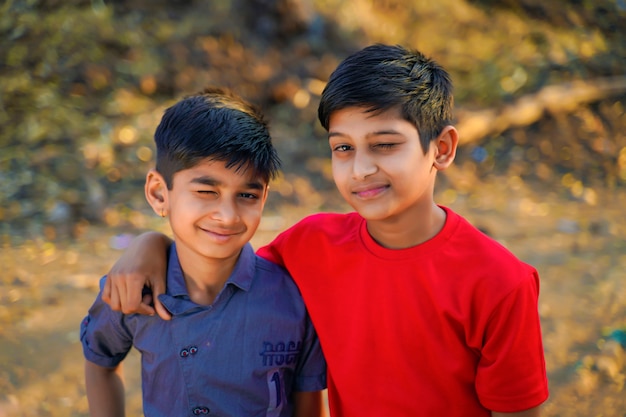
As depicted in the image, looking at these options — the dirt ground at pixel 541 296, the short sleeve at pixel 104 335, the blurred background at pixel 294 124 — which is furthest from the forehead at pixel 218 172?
the blurred background at pixel 294 124

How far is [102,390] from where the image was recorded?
2.22m

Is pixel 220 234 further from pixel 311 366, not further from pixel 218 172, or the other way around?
pixel 311 366

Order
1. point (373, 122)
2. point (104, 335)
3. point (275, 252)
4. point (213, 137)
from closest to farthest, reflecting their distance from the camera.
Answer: point (373, 122), point (213, 137), point (104, 335), point (275, 252)

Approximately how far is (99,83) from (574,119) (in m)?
4.47

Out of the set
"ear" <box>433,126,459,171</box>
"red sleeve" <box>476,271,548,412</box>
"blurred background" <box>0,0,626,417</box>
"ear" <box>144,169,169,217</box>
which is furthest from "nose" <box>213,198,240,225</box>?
"blurred background" <box>0,0,626,417</box>

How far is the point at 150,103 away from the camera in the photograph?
19.7ft

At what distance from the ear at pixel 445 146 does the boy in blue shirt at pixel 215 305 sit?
53 centimetres

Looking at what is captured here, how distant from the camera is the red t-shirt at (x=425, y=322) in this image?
1.83 metres

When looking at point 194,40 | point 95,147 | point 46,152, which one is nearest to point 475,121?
point 194,40

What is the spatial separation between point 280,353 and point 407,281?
48 cm

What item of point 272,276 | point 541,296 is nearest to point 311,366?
point 272,276

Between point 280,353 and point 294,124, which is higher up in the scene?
point 294,124

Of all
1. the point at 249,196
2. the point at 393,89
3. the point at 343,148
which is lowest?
the point at 249,196

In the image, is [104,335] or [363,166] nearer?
[363,166]
